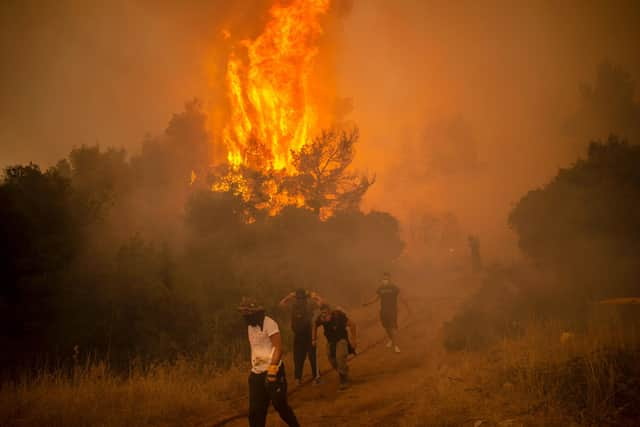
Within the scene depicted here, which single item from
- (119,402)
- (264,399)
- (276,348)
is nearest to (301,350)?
(119,402)

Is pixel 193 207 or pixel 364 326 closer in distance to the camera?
pixel 364 326

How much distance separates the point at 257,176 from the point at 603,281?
27988mm

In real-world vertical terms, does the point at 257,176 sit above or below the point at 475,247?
above

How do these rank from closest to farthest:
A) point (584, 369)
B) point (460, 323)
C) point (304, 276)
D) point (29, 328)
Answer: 1. point (584, 369)
2. point (29, 328)
3. point (460, 323)
4. point (304, 276)

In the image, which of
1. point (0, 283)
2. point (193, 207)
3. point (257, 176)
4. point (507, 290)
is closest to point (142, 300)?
point (0, 283)

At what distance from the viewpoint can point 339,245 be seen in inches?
1278

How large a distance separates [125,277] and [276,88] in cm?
3947

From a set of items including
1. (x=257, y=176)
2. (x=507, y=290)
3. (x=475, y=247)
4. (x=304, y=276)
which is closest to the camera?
(x=507, y=290)

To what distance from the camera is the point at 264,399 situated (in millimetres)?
5352

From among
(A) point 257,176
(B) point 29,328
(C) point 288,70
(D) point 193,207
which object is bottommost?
(B) point 29,328

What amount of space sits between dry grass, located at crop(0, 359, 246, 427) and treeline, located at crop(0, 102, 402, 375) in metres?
1.79

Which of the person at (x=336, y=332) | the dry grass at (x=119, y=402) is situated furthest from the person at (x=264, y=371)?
the person at (x=336, y=332)

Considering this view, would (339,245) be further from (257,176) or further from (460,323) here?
(460,323)

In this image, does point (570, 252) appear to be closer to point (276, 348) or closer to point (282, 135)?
point (276, 348)
